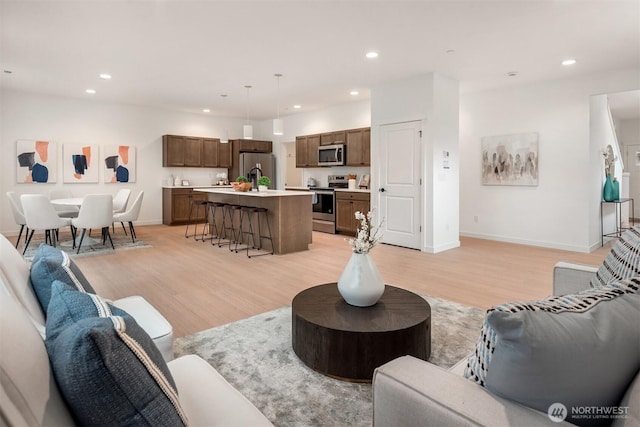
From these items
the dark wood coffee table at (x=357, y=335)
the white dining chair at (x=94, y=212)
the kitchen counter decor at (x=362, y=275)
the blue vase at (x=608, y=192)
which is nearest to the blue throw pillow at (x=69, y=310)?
the dark wood coffee table at (x=357, y=335)

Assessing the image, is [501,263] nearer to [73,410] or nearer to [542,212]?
[542,212]

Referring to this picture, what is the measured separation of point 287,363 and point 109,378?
1.74m

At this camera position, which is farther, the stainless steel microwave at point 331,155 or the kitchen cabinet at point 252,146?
the kitchen cabinet at point 252,146

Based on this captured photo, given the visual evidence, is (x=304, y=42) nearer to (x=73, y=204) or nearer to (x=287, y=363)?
(x=287, y=363)

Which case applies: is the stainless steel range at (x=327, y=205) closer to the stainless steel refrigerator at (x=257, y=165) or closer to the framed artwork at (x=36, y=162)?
the stainless steel refrigerator at (x=257, y=165)

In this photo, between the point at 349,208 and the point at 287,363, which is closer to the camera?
the point at 287,363

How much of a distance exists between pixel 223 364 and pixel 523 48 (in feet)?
15.6

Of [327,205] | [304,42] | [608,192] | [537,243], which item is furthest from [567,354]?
[327,205]

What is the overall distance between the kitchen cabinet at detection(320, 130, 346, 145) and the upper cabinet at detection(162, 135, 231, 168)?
2780 millimetres

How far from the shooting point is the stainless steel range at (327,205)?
770cm

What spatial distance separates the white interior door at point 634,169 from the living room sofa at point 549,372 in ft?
37.6

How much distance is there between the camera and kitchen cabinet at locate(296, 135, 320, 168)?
8484 mm

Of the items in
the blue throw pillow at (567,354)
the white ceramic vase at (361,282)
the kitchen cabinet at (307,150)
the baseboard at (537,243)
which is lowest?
the baseboard at (537,243)

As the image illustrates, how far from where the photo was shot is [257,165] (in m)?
9.40
